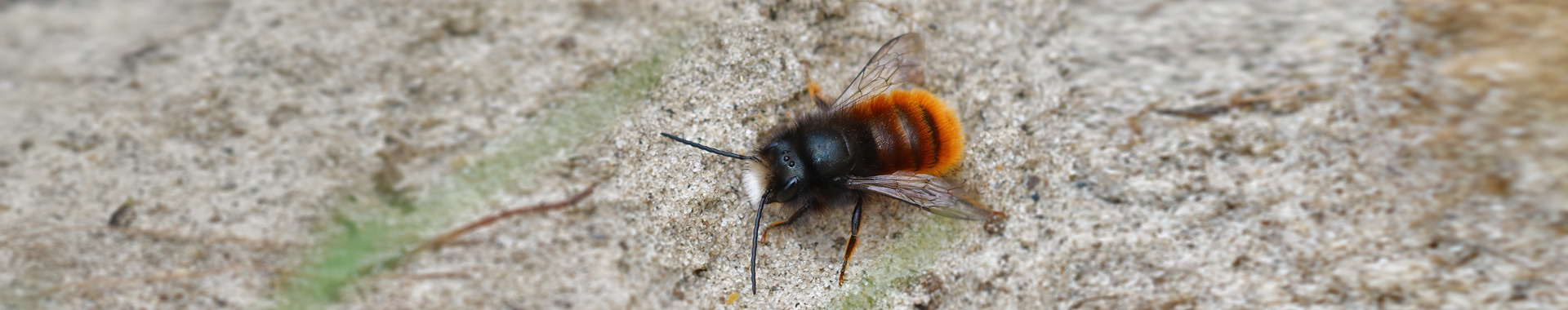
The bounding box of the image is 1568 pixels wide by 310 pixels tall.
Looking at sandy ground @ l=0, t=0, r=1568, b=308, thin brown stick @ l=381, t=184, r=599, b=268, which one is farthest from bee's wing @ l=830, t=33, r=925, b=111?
thin brown stick @ l=381, t=184, r=599, b=268

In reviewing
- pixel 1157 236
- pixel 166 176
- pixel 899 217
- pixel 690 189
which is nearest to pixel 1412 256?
pixel 1157 236

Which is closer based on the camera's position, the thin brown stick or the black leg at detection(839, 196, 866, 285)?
the black leg at detection(839, 196, 866, 285)

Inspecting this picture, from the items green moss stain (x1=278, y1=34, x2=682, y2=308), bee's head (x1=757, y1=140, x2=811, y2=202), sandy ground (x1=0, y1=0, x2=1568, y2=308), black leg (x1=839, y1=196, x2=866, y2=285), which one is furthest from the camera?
green moss stain (x1=278, y1=34, x2=682, y2=308)

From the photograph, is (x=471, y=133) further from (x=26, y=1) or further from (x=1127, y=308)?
(x=1127, y=308)

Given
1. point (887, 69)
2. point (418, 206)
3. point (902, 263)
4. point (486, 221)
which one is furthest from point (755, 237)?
point (418, 206)

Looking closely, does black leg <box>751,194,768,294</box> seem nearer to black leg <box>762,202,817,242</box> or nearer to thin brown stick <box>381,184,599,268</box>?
black leg <box>762,202,817,242</box>

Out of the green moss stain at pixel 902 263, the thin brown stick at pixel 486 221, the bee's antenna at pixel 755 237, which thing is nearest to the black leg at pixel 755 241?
the bee's antenna at pixel 755 237

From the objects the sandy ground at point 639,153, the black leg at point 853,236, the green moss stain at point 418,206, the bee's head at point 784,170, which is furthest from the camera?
the green moss stain at point 418,206

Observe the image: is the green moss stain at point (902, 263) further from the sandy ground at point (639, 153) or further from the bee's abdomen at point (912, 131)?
the bee's abdomen at point (912, 131)
